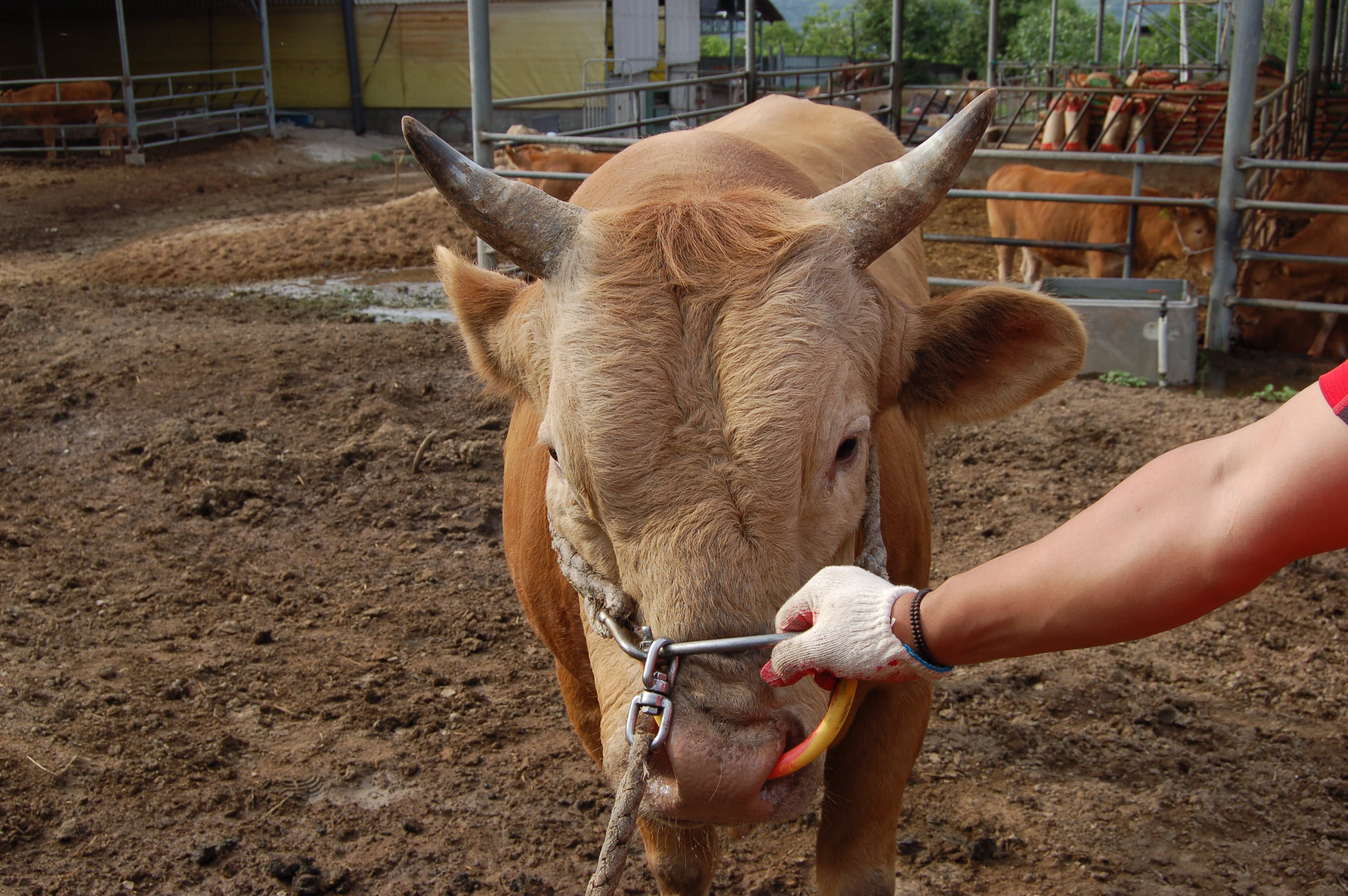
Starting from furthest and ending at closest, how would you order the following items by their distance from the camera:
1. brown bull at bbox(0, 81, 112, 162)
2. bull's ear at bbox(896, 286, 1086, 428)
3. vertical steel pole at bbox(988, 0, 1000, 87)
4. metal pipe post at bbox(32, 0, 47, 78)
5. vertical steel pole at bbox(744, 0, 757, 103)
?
metal pipe post at bbox(32, 0, 47, 78)
brown bull at bbox(0, 81, 112, 162)
vertical steel pole at bbox(988, 0, 1000, 87)
vertical steel pole at bbox(744, 0, 757, 103)
bull's ear at bbox(896, 286, 1086, 428)

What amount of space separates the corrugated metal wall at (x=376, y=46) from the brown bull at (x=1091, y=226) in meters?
15.2

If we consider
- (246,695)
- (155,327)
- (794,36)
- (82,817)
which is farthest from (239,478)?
(794,36)

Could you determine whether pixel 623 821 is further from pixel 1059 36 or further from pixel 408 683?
pixel 1059 36

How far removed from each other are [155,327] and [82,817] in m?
5.36

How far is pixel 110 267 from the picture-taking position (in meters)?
10.5

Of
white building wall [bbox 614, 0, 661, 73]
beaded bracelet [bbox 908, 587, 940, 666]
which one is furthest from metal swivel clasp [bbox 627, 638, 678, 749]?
white building wall [bbox 614, 0, 661, 73]

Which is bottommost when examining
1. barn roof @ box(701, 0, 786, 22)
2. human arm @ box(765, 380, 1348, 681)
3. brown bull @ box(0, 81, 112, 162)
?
human arm @ box(765, 380, 1348, 681)

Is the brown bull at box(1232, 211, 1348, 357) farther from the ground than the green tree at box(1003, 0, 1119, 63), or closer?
closer

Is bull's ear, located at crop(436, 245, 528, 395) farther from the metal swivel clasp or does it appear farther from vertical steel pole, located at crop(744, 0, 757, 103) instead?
vertical steel pole, located at crop(744, 0, 757, 103)

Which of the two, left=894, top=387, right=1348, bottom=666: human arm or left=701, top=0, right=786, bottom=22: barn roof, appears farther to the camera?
left=701, top=0, right=786, bottom=22: barn roof

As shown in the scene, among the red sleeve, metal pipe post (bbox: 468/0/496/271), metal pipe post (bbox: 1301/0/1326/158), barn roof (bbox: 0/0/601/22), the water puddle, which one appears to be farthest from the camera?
barn roof (bbox: 0/0/601/22)

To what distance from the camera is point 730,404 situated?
6.17 ft

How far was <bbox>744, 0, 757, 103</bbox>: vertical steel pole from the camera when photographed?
31.7 ft

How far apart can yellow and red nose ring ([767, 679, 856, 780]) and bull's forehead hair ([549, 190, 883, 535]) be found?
Result: 32 cm
